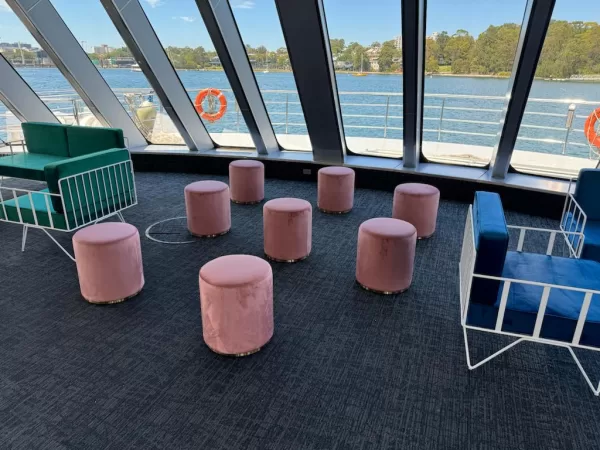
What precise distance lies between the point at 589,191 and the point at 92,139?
564cm

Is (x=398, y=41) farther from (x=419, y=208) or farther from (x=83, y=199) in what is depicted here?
(x=83, y=199)

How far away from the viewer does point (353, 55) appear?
19.5ft

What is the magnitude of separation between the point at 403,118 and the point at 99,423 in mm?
5136

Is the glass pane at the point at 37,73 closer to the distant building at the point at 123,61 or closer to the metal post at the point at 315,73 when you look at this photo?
the distant building at the point at 123,61

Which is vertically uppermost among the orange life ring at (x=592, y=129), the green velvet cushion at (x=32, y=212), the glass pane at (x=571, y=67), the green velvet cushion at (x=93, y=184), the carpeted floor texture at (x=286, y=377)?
the glass pane at (x=571, y=67)

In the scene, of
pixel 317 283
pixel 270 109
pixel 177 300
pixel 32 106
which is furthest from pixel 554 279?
pixel 32 106

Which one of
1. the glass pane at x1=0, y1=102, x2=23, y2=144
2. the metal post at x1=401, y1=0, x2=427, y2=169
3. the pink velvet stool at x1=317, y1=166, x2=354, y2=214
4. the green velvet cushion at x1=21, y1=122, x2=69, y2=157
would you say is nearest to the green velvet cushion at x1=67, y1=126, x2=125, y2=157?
the green velvet cushion at x1=21, y1=122, x2=69, y2=157

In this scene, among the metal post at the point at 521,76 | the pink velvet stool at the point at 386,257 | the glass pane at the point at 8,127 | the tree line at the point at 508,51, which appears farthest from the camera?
the glass pane at the point at 8,127

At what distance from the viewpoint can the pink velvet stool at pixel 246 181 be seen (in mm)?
6070

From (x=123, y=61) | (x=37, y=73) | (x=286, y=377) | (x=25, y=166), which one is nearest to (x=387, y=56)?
(x=123, y=61)

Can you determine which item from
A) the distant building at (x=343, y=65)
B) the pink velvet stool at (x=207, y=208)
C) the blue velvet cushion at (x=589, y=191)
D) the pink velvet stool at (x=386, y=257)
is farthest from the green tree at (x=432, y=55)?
the pink velvet stool at (x=207, y=208)

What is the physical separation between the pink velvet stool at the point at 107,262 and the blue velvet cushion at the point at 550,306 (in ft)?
8.32

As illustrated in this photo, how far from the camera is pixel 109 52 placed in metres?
6.92

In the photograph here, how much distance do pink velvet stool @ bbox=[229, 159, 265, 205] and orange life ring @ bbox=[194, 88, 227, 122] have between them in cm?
198
